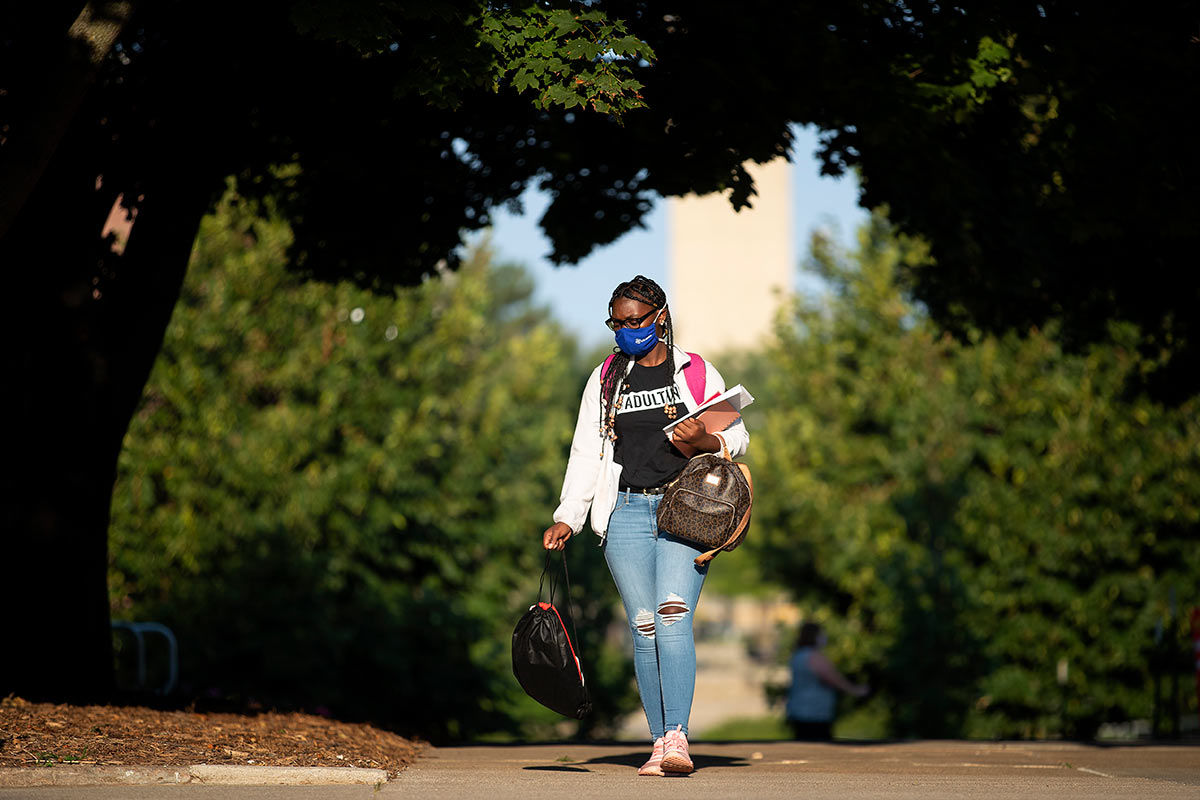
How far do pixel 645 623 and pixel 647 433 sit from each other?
74 centimetres

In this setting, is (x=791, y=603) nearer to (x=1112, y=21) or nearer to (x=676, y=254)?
(x=1112, y=21)

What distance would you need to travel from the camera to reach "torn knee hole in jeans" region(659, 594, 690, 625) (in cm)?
542

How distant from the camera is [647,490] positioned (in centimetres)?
552

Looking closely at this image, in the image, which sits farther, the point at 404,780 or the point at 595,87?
the point at 595,87

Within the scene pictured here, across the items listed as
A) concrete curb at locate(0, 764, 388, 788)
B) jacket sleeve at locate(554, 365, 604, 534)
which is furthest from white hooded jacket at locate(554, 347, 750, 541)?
concrete curb at locate(0, 764, 388, 788)

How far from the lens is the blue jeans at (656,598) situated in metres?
5.44

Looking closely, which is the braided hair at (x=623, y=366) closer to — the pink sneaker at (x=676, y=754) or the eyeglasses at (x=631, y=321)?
the eyeglasses at (x=631, y=321)

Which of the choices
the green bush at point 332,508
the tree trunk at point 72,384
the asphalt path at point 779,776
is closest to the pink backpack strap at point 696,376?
the asphalt path at point 779,776

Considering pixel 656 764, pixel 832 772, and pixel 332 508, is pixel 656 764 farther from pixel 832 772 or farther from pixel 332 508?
pixel 332 508

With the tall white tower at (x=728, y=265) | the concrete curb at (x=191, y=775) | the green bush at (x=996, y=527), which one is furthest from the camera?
the tall white tower at (x=728, y=265)

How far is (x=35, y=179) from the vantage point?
595cm

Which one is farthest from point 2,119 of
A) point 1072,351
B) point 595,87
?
point 1072,351

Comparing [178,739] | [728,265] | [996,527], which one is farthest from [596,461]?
[728,265]

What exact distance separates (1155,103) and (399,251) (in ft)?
16.2
